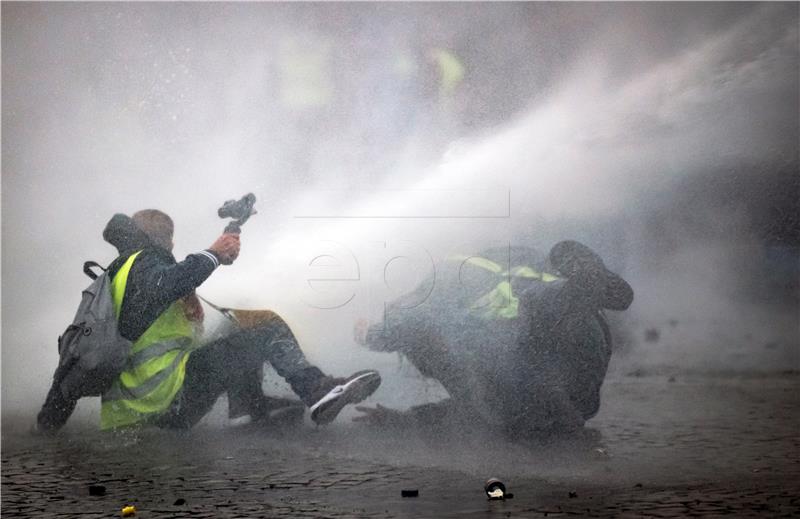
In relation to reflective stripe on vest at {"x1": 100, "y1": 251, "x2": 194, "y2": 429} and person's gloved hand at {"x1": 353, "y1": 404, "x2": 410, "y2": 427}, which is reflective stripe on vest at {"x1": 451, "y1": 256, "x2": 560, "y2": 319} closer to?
person's gloved hand at {"x1": 353, "y1": 404, "x2": 410, "y2": 427}

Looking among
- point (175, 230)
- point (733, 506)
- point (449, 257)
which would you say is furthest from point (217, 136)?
point (733, 506)

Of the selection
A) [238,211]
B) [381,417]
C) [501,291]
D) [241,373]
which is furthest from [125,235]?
[501,291]

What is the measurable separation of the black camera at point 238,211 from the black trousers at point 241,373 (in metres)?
0.64

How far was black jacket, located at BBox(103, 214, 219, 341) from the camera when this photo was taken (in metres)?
6.90

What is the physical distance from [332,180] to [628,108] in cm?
191

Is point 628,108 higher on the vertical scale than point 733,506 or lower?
higher

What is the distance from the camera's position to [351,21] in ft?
23.4

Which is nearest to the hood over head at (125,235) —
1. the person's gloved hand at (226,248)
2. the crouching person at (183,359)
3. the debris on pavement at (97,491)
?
the crouching person at (183,359)

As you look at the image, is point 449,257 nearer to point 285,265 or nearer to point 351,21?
point 285,265

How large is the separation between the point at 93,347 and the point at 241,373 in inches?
36.4

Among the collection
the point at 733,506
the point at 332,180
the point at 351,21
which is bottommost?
the point at 733,506

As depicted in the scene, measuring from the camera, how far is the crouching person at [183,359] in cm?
692

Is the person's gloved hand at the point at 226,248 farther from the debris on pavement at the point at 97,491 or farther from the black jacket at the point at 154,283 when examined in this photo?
the debris on pavement at the point at 97,491

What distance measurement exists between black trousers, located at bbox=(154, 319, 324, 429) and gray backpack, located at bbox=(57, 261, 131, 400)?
42 centimetres
